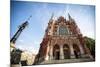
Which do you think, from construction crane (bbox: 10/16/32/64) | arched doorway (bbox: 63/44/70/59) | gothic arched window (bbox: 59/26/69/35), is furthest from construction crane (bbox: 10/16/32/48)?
arched doorway (bbox: 63/44/70/59)

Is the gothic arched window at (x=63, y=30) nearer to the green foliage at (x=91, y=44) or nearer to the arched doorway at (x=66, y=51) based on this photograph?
the arched doorway at (x=66, y=51)

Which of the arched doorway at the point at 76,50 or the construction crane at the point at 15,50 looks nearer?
the construction crane at the point at 15,50

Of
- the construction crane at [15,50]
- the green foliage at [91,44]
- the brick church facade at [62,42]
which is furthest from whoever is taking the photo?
the green foliage at [91,44]

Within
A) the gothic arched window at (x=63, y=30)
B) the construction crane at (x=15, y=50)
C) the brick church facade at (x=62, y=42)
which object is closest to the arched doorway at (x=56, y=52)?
the brick church facade at (x=62, y=42)

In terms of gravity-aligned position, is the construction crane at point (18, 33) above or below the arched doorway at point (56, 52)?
above

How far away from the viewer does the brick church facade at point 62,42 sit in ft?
6.18

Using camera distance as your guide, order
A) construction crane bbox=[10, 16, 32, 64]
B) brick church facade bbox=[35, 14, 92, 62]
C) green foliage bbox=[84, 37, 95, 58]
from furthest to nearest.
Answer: green foliage bbox=[84, 37, 95, 58] < brick church facade bbox=[35, 14, 92, 62] < construction crane bbox=[10, 16, 32, 64]

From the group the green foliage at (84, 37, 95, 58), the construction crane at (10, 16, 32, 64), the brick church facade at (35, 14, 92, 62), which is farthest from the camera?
the green foliage at (84, 37, 95, 58)

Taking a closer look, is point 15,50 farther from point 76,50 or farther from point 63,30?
point 76,50

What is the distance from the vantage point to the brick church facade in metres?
1.88

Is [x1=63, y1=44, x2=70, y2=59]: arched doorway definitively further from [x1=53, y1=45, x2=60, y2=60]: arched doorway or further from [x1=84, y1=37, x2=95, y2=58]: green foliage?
[x1=84, y1=37, x2=95, y2=58]: green foliage
